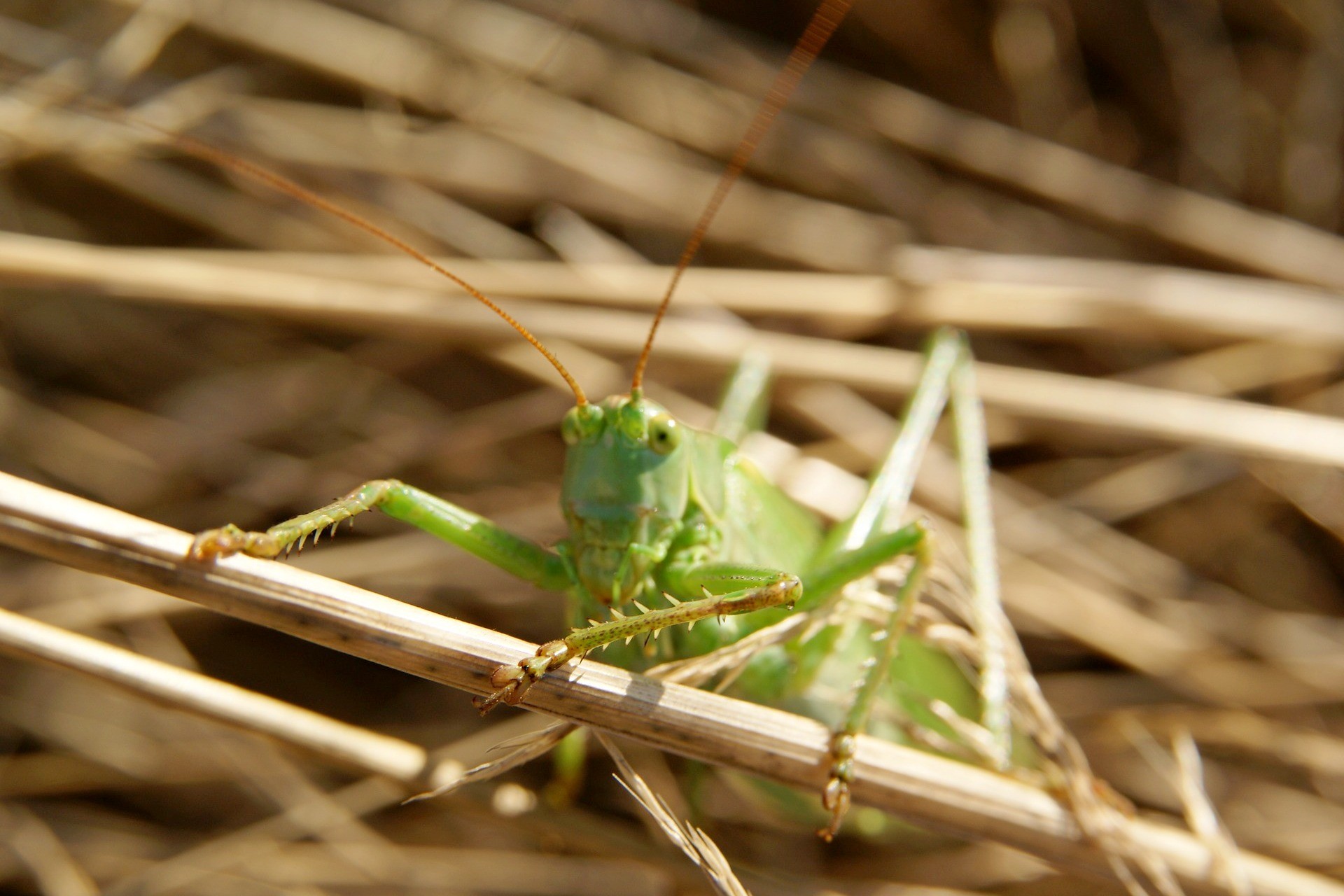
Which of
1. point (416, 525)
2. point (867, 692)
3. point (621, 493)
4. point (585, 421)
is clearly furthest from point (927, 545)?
point (416, 525)

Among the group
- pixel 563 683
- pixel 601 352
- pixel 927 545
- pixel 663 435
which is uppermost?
pixel 601 352

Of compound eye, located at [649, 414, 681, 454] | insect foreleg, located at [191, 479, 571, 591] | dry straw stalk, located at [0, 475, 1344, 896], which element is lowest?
dry straw stalk, located at [0, 475, 1344, 896]

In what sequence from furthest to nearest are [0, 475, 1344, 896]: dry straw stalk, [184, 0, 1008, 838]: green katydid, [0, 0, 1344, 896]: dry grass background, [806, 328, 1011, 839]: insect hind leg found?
1. [0, 0, 1344, 896]: dry grass background
2. [806, 328, 1011, 839]: insect hind leg
3. [184, 0, 1008, 838]: green katydid
4. [0, 475, 1344, 896]: dry straw stalk

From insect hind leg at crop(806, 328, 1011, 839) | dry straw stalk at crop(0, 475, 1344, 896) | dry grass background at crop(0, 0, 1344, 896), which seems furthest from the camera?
dry grass background at crop(0, 0, 1344, 896)

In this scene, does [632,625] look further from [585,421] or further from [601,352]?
[601,352]

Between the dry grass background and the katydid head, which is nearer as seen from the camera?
the katydid head

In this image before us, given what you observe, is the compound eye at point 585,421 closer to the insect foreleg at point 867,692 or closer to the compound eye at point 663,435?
the compound eye at point 663,435

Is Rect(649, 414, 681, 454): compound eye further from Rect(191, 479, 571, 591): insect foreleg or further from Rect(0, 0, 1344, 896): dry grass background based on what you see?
Rect(0, 0, 1344, 896): dry grass background

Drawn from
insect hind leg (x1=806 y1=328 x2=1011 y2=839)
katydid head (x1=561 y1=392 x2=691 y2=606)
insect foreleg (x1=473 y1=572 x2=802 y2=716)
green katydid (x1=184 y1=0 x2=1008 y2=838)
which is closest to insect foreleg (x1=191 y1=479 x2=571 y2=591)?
green katydid (x1=184 y1=0 x2=1008 y2=838)
